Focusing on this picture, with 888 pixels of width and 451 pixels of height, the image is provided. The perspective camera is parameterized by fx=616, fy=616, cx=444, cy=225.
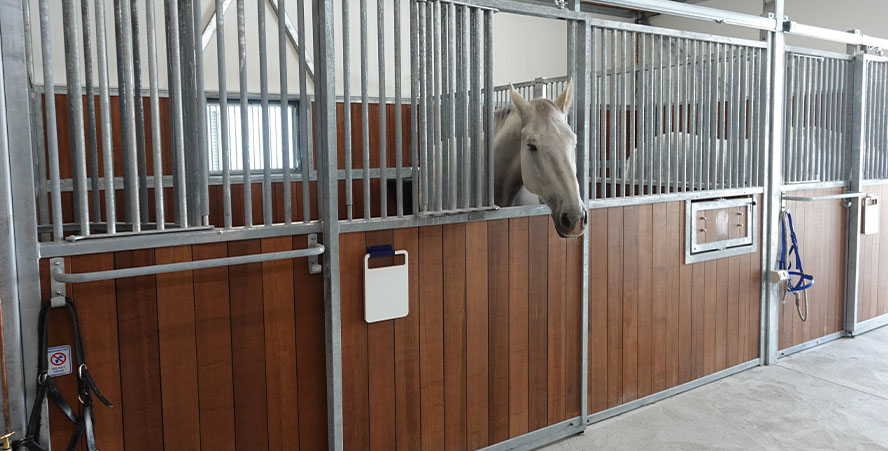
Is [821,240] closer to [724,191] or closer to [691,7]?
[724,191]

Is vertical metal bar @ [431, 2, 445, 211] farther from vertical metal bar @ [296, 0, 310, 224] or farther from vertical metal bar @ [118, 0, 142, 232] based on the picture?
vertical metal bar @ [118, 0, 142, 232]

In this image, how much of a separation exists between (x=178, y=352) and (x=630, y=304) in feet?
6.22

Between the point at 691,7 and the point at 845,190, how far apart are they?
192 cm

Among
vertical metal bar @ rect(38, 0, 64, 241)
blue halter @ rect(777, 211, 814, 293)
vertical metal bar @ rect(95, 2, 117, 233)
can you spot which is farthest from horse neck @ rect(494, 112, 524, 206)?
blue halter @ rect(777, 211, 814, 293)

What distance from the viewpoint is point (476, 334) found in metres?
2.24

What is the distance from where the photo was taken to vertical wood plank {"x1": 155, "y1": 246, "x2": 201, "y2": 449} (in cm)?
161

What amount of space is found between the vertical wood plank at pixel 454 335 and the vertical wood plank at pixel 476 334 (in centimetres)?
2

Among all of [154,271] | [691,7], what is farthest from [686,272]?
[154,271]

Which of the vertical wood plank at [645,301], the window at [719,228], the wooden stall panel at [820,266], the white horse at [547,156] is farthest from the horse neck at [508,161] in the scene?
the wooden stall panel at [820,266]

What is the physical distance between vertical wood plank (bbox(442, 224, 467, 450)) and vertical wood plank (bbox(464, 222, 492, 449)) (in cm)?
2

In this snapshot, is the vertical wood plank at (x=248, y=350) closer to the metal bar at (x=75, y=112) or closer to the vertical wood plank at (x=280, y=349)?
the vertical wood plank at (x=280, y=349)

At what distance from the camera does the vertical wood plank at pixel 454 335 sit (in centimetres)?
216

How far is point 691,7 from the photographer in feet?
8.87

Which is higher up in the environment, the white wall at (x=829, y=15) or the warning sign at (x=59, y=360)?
the white wall at (x=829, y=15)
